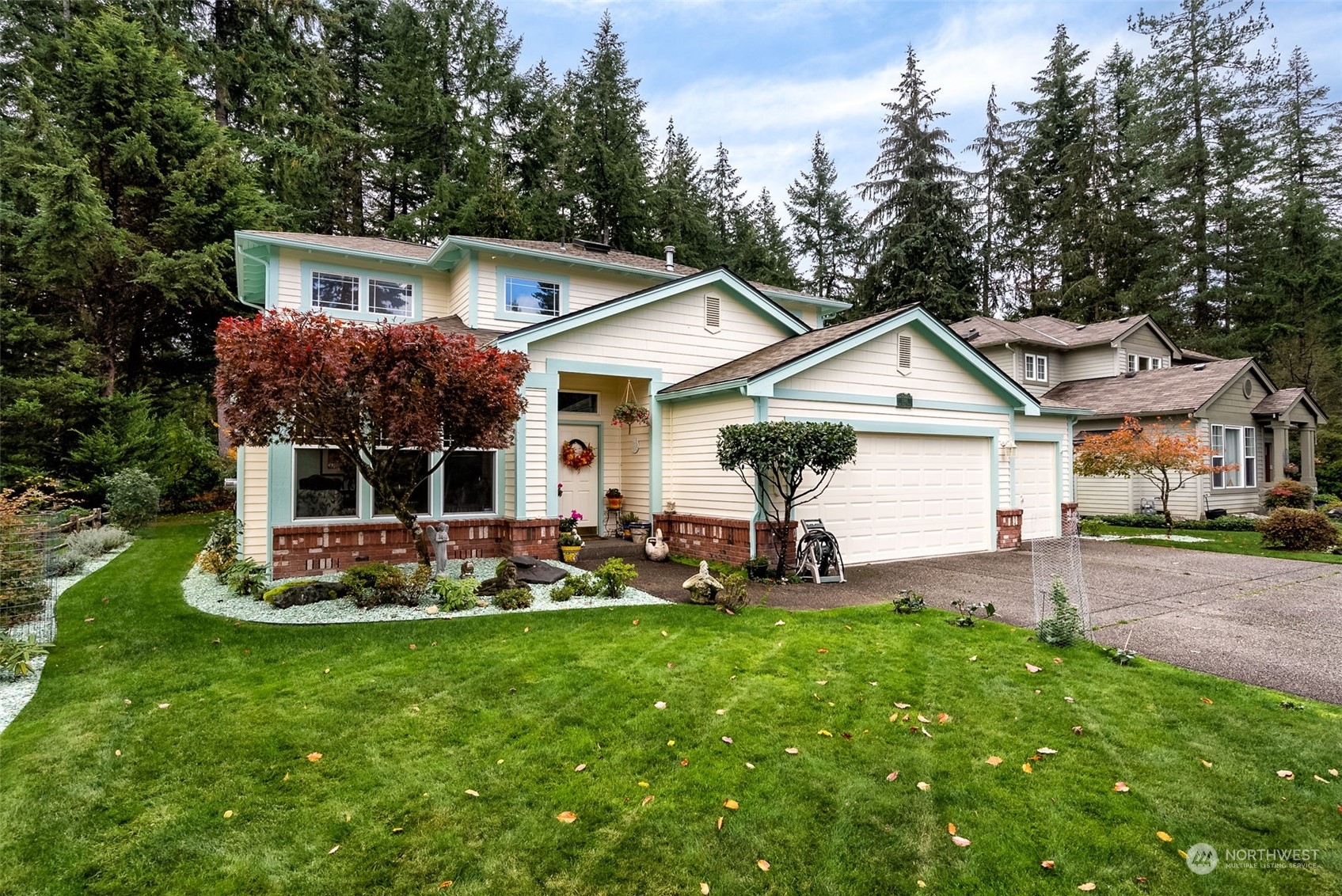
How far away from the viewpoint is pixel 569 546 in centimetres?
1025

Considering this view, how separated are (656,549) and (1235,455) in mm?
18884

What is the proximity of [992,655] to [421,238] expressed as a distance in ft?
74.7

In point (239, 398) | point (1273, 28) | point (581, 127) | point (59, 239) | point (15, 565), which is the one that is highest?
point (1273, 28)

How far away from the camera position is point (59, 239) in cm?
1571

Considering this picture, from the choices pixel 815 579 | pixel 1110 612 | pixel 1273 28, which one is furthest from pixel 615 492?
pixel 1273 28

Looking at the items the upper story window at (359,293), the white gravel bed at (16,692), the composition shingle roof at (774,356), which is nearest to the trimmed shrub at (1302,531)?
the composition shingle roof at (774,356)

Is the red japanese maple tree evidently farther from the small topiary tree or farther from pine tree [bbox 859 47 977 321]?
pine tree [bbox 859 47 977 321]

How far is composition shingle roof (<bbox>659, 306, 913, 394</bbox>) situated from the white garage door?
5401 mm

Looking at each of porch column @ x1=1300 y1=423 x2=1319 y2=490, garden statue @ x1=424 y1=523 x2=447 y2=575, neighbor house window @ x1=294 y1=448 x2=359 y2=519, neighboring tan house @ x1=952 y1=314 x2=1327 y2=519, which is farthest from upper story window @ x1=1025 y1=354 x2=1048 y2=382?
neighbor house window @ x1=294 y1=448 x2=359 y2=519

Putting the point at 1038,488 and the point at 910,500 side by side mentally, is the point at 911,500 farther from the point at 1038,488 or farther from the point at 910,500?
the point at 1038,488

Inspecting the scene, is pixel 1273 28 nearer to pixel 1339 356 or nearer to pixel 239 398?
pixel 1339 356

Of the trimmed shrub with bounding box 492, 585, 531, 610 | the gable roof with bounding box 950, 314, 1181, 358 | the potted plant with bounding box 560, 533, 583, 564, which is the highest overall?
the gable roof with bounding box 950, 314, 1181, 358

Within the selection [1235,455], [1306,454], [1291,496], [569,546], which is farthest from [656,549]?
[1306,454]

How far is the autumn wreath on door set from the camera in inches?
510
